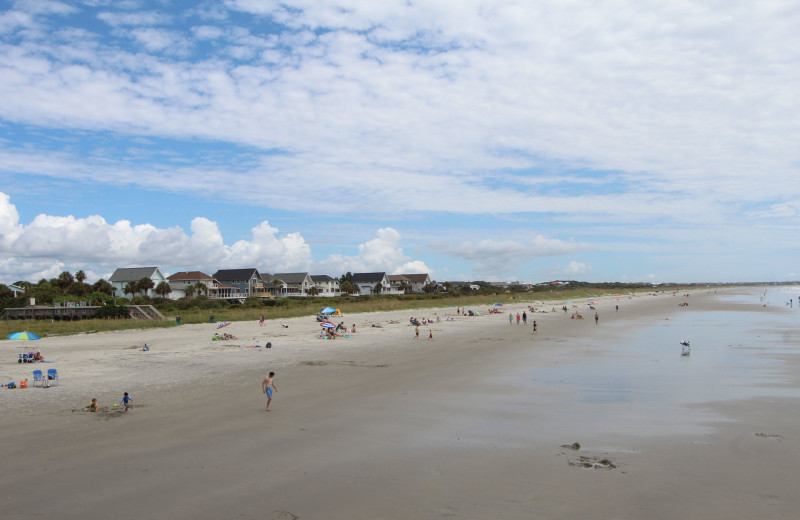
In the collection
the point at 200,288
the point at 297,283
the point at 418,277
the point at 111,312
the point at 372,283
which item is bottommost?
the point at 111,312

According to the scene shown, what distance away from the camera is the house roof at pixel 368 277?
136 m

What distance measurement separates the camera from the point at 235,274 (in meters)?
118

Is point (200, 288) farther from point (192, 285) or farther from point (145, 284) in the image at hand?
point (145, 284)

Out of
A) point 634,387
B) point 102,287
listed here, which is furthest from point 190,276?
point 634,387

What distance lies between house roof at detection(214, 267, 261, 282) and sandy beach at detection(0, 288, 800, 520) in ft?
299

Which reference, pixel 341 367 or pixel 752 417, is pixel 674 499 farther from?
pixel 341 367

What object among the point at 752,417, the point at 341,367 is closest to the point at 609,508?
the point at 752,417

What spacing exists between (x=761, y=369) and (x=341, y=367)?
17.0 metres

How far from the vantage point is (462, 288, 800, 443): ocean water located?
13.4m

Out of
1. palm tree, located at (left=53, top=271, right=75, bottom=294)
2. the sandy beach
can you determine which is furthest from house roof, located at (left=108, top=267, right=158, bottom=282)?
the sandy beach

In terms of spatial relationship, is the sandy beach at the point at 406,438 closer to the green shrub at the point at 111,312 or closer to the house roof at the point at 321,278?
the green shrub at the point at 111,312

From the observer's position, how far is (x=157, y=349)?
95.1ft

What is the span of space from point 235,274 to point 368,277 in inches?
1345

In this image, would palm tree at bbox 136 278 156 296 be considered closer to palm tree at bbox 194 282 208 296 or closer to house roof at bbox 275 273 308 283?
palm tree at bbox 194 282 208 296
